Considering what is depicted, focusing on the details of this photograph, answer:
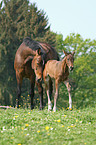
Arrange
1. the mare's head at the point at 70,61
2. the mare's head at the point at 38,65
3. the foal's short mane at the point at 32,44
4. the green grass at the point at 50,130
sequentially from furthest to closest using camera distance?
the foal's short mane at the point at 32,44 < the mare's head at the point at 38,65 < the mare's head at the point at 70,61 < the green grass at the point at 50,130

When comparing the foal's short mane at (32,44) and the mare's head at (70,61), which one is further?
the foal's short mane at (32,44)

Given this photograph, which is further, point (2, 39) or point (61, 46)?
point (61, 46)

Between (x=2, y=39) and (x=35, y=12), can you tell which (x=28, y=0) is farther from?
(x=2, y=39)

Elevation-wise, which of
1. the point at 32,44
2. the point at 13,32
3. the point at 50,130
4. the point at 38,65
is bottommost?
the point at 50,130

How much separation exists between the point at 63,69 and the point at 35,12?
19.7 m

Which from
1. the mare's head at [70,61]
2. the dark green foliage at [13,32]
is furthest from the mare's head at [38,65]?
the dark green foliage at [13,32]

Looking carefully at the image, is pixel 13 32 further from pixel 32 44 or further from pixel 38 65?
pixel 38 65

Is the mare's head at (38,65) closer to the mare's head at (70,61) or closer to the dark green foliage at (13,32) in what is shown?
the mare's head at (70,61)

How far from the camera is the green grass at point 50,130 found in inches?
242

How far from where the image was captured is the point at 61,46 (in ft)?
132

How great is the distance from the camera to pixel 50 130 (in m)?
7.00

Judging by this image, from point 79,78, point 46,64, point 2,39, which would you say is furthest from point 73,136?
point 79,78

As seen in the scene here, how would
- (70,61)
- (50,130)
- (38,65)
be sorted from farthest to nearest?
1. (38,65)
2. (70,61)
3. (50,130)

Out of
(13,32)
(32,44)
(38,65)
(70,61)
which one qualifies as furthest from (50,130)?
(13,32)
